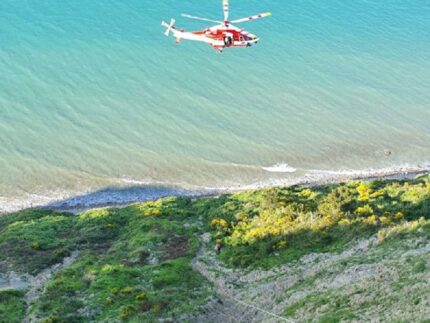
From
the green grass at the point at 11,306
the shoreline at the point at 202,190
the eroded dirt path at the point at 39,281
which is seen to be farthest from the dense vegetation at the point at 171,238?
the shoreline at the point at 202,190

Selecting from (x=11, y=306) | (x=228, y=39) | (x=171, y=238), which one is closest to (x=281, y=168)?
(x=228, y=39)

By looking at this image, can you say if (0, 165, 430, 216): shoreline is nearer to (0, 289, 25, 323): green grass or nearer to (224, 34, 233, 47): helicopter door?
(224, 34, 233, 47): helicopter door

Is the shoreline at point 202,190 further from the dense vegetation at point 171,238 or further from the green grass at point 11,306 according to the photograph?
the green grass at point 11,306

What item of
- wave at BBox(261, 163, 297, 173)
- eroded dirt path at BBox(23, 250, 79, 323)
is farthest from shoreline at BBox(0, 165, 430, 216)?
eroded dirt path at BBox(23, 250, 79, 323)

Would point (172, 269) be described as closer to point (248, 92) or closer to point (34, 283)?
point (34, 283)

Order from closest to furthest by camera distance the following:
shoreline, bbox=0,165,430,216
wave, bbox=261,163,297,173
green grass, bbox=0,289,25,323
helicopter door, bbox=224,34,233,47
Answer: green grass, bbox=0,289,25,323 → helicopter door, bbox=224,34,233,47 → shoreline, bbox=0,165,430,216 → wave, bbox=261,163,297,173
